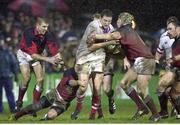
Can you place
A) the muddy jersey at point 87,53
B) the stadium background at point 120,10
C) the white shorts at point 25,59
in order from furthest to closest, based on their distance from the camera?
the stadium background at point 120,10 < the white shorts at point 25,59 < the muddy jersey at point 87,53

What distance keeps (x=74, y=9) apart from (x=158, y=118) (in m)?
11.7

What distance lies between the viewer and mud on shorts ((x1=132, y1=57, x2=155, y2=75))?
1571 cm

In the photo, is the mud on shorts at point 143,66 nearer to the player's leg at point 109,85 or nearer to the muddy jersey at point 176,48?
the muddy jersey at point 176,48

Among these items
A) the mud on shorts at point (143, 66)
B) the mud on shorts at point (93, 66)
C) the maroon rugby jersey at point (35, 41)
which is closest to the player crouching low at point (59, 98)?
the mud on shorts at point (93, 66)

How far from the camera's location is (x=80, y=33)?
25.5 meters

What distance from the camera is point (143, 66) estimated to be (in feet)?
51.6

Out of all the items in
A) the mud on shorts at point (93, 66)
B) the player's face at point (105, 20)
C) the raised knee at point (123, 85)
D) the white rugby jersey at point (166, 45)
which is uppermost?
the player's face at point (105, 20)

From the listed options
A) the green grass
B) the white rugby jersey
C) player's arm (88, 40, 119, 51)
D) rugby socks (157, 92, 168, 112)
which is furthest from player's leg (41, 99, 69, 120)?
the white rugby jersey

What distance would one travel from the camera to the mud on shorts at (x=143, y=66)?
15711 millimetres

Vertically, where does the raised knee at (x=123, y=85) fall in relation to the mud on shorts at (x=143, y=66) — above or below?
below

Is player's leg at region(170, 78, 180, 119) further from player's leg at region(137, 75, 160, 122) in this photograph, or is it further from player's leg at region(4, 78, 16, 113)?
player's leg at region(4, 78, 16, 113)

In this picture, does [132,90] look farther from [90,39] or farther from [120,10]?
[120,10]

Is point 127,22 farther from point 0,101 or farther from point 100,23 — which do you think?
point 0,101

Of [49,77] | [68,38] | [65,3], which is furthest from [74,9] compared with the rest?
[49,77]
